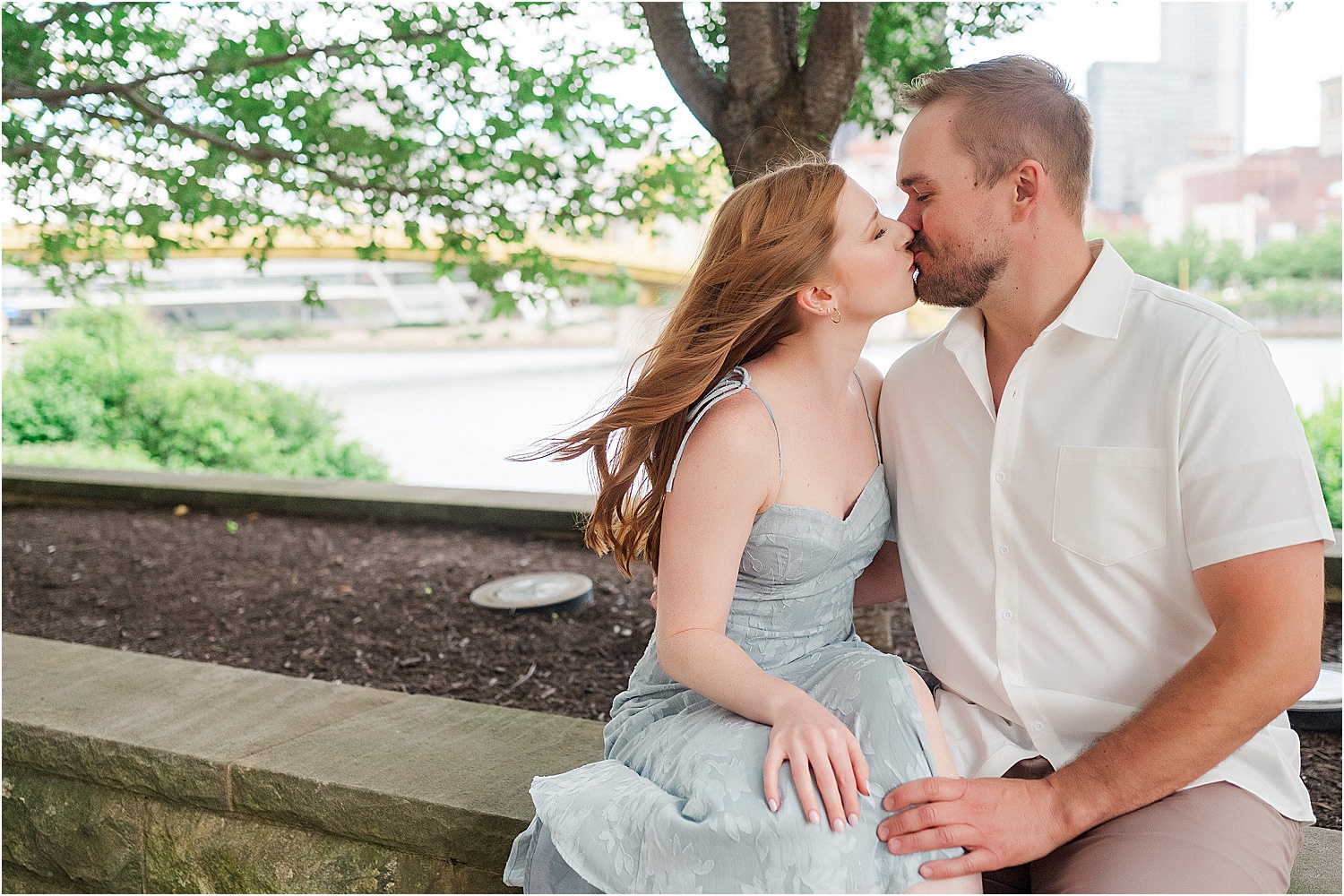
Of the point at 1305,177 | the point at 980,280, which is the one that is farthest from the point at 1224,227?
the point at 980,280

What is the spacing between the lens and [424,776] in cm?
228

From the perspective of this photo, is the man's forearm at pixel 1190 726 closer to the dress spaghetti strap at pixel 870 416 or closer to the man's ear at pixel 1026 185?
the dress spaghetti strap at pixel 870 416

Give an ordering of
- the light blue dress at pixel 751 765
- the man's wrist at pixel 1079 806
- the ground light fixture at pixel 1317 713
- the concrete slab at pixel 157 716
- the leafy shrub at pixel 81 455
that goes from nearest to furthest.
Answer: the light blue dress at pixel 751 765, the man's wrist at pixel 1079 806, the concrete slab at pixel 157 716, the ground light fixture at pixel 1317 713, the leafy shrub at pixel 81 455

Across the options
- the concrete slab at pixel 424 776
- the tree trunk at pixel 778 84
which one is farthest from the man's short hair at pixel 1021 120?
the concrete slab at pixel 424 776

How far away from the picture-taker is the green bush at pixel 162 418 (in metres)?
10.6

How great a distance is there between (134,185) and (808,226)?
3890 millimetres

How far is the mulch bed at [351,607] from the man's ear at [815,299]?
159 cm

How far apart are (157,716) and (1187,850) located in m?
2.31

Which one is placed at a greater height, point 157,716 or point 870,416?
point 870,416

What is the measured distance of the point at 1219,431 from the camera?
1.65m

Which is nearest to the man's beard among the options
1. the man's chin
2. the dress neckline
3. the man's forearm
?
the man's chin

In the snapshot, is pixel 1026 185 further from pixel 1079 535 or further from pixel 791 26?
pixel 791 26

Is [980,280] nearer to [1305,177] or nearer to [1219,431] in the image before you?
[1219,431]

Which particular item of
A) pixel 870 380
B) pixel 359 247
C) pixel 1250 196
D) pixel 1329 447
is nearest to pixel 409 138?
pixel 359 247
